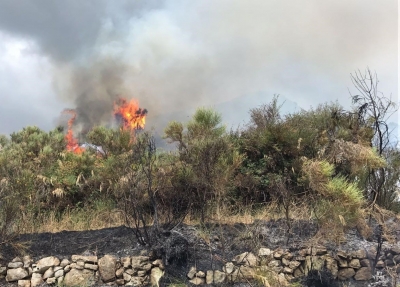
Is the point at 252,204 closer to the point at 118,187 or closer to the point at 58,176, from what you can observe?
the point at 118,187

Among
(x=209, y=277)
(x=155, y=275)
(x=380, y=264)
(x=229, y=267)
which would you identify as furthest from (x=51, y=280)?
(x=380, y=264)

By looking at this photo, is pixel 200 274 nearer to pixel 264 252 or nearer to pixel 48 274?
pixel 264 252

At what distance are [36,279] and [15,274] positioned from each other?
39 centimetres

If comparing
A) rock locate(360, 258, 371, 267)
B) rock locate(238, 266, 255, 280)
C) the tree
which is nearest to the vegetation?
the tree

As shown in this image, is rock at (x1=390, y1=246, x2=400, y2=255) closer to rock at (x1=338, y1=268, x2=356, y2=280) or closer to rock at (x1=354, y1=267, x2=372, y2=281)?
rock at (x1=354, y1=267, x2=372, y2=281)

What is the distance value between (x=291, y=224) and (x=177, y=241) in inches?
96.7

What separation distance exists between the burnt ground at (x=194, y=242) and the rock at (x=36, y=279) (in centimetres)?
32

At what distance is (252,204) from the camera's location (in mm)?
9336

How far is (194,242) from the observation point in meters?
7.35

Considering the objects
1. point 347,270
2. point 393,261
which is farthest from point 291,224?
point 393,261

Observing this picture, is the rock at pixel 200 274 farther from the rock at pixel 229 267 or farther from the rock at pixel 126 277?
the rock at pixel 126 277

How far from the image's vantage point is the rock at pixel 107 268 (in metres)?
6.76

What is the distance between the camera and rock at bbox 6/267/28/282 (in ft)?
22.2

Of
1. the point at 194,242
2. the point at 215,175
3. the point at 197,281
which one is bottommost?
the point at 197,281
